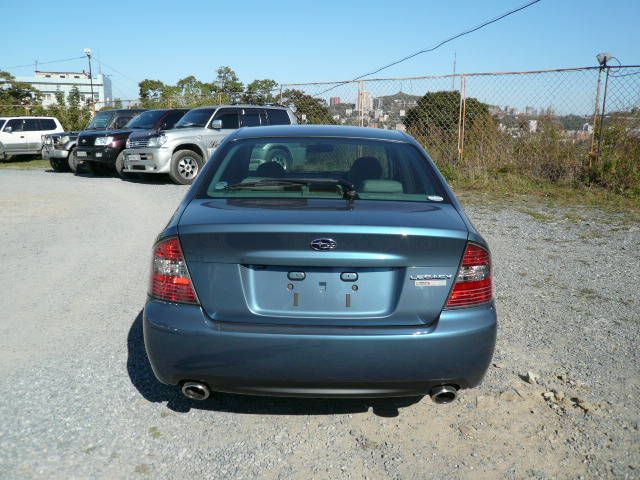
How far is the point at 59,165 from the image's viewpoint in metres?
18.7

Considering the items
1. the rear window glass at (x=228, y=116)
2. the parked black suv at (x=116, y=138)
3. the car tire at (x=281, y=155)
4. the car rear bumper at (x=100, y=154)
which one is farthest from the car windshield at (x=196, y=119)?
the car tire at (x=281, y=155)

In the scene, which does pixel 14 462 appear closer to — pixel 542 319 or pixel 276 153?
pixel 276 153

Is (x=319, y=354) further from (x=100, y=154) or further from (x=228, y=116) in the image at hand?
(x=100, y=154)

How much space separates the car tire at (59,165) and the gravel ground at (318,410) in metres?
13.8

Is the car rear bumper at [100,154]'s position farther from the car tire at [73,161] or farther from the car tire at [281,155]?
the car tire at [281,155]

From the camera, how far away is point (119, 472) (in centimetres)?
278

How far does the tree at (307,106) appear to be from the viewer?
16.8 m

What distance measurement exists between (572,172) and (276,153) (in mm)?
9333

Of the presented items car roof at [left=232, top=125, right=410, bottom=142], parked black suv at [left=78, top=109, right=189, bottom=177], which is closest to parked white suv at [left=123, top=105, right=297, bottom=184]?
parked black suv at [left=78, top=109, right=189, bottom=177]

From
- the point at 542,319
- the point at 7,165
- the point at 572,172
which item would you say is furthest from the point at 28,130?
the point at 542,319

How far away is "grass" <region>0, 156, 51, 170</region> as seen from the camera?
20.5 meters

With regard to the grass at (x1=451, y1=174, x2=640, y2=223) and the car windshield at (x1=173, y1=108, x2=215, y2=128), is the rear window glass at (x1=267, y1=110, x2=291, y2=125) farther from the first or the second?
the grass at (x1=451, y1=174, x2=640, y2=223)

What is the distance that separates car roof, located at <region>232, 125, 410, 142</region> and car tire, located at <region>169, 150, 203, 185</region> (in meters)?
10.1

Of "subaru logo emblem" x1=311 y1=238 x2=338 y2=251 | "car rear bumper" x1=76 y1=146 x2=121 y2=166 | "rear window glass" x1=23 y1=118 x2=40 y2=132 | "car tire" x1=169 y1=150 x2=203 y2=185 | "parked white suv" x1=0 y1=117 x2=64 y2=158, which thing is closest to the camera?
"subaru logo emblem" x1=311 y1=238 x2=338 y2=251
